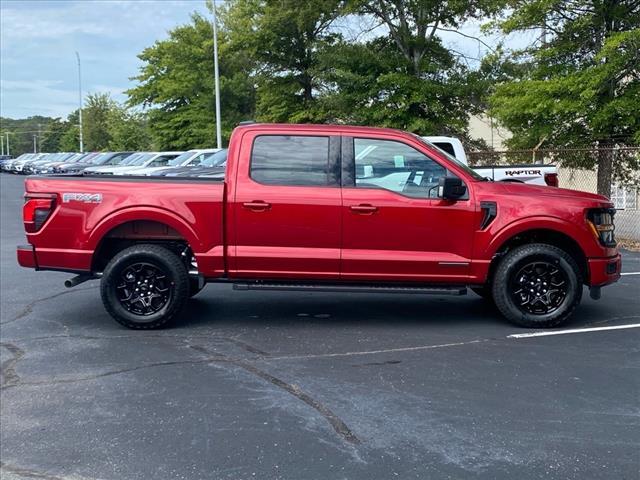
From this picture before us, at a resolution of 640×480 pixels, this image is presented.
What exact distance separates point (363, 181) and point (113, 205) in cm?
244

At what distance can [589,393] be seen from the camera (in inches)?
187

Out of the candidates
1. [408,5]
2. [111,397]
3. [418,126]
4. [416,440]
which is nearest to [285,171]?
[111,397]

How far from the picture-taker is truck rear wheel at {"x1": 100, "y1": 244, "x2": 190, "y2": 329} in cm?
644

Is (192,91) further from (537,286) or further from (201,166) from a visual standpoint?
(537,286)

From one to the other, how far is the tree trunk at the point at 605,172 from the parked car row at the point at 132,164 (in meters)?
8.31

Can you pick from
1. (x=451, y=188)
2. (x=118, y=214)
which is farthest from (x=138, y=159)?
(x=451, y=188)

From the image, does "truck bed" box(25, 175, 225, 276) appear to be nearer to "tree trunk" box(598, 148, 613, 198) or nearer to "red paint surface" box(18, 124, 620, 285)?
"red paint surface" box(18, 124, 620, 285)

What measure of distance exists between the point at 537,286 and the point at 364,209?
189cm

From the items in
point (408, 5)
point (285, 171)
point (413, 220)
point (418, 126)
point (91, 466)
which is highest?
point (408, 5)

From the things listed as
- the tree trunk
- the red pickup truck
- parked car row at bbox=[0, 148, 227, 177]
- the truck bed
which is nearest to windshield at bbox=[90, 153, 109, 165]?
parked car row at bbox=[0, 148, 227, 177]

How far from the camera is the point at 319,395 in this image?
471 cm

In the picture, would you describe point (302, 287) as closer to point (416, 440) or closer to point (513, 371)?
point (513, 371)

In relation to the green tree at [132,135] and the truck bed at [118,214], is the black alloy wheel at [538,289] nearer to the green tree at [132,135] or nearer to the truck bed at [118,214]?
the truck bed at [118,214]

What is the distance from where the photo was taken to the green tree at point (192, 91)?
4000 centimetres
